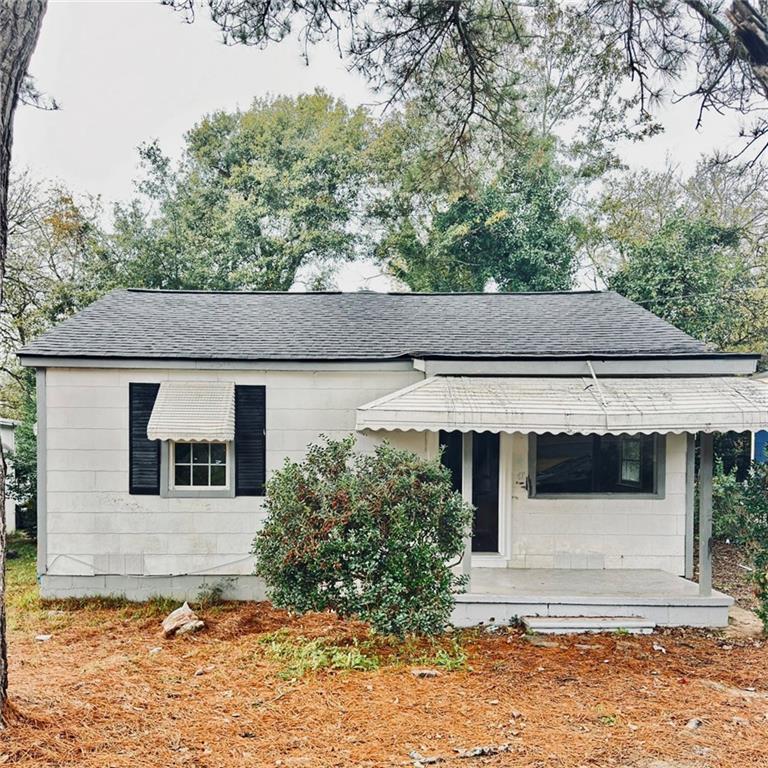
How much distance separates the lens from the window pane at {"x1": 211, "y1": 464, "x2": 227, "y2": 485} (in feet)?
28.2

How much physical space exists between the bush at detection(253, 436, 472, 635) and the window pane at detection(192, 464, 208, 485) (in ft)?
8.87

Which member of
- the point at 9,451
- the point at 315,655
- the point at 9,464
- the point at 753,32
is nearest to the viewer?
the point at 753,32

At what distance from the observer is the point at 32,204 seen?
1714 centimetres

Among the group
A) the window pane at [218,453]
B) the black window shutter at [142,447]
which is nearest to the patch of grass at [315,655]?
the window pane at [218,453]

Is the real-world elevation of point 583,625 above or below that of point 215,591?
above

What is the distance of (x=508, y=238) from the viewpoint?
20.1 m

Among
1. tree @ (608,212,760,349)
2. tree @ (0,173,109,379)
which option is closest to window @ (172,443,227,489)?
tree @ (0,173,109,379)

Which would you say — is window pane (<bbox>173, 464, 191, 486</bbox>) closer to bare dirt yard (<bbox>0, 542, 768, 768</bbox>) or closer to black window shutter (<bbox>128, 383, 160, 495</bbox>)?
black window shutter (<bbox>128, 383, 160, 495</bbox>)

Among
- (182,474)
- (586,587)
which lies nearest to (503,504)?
(586,587)

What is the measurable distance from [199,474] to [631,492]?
6.69 metres

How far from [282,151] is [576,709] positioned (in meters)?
21.5

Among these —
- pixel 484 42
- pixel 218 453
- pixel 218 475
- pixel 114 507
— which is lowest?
pixel 114 507

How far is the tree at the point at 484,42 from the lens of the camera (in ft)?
20.9

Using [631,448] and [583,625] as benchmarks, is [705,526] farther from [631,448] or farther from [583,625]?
[583,625]
